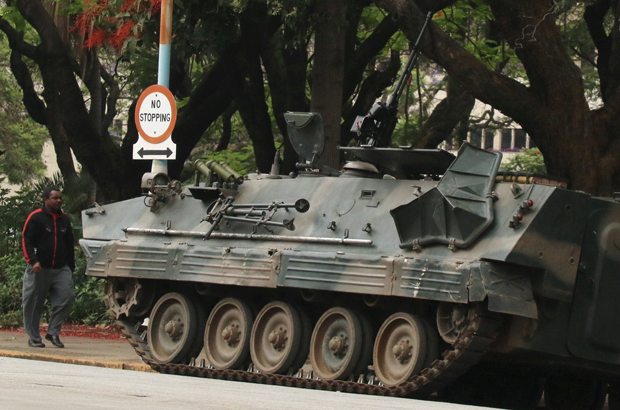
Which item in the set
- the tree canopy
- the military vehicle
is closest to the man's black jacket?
the military vehicle

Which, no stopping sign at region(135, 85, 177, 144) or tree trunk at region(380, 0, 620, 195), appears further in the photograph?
tree trunk at region(380, 0, 620, 195)

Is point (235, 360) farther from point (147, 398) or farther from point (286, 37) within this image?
point (286, 37)

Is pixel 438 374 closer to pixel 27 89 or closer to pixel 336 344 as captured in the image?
pixel 336 344

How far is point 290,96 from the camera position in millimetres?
19062

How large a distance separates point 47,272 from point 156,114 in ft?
8.41

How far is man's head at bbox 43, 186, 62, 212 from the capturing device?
14453 millimetres

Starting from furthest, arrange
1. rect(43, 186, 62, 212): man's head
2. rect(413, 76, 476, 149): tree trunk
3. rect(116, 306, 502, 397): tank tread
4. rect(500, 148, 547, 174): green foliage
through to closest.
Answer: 1. rect(500, 148, 547, 174): green foliage
2. rect(413, 76, 476, 149): tree trunk
3. rect(43, 186, 62, 212): man's head
4. rect(116, 306, 502, 397): tank tread

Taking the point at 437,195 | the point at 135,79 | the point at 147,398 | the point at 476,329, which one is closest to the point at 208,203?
the point at 437,195

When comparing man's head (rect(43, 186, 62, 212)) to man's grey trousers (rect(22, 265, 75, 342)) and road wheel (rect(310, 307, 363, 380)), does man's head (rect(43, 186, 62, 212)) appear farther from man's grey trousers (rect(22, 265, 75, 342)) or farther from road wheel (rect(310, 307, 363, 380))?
road wheel (rect(310, 307, 363, 380))

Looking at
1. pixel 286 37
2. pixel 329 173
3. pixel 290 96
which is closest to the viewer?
pixel 329 173

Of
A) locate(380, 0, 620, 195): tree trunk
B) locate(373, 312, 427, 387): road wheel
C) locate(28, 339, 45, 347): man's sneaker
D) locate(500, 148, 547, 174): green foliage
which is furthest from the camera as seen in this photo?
locate(500, 148, 547, 174): green foliage

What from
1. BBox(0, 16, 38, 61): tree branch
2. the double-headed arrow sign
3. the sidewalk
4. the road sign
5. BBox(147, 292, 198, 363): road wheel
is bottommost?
the sidewalk

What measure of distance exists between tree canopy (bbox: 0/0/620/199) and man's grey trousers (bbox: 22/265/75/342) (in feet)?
12.2

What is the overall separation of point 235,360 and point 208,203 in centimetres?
195
